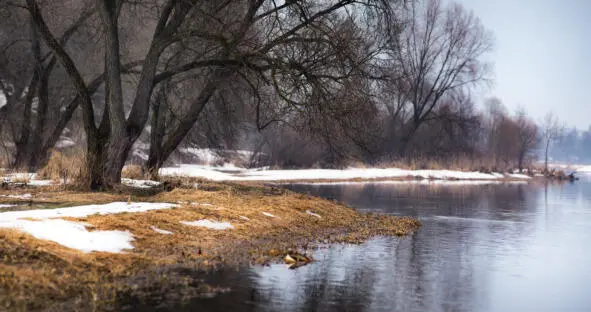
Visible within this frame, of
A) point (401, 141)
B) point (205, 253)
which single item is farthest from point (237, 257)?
point (401, 141)

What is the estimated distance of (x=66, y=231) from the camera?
9.50 m

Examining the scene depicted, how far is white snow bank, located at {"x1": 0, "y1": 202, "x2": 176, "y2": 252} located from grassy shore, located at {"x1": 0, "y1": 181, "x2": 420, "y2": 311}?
23cm

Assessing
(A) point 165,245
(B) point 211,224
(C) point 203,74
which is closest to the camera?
(A) point 165,245

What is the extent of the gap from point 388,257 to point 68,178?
9.50 metres

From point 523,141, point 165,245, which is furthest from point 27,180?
point 523,141

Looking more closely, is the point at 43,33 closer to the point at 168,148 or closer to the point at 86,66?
the point at 168,148

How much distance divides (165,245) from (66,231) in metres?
1.52

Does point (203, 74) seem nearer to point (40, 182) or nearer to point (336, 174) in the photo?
point (40, 182)

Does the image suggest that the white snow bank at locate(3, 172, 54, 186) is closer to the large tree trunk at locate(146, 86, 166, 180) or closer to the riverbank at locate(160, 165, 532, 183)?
the large tree trunk at locate(146, 86, 166, 180)

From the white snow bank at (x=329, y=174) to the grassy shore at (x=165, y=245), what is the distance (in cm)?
1771

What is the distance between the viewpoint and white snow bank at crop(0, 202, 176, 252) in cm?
913

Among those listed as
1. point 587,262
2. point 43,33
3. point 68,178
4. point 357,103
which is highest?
point 43,33

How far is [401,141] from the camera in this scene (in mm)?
56531

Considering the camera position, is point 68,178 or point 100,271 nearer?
point 100,271
